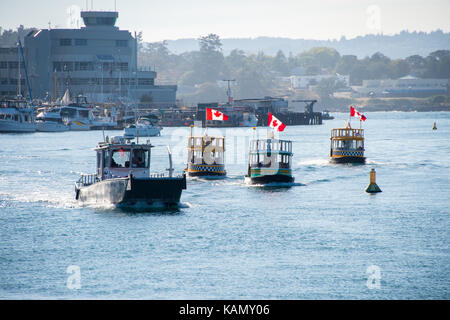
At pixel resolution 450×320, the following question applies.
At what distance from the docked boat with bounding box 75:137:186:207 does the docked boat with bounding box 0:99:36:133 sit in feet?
400

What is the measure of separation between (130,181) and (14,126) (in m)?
129

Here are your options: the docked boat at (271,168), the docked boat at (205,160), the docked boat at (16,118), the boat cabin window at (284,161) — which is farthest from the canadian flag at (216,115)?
the docked boat at (16,118)

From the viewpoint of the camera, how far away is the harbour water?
117ft

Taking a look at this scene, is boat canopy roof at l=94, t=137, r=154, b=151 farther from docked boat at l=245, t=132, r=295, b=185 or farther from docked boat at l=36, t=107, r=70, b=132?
docked boat at l=36, t=107, r=70, b=132

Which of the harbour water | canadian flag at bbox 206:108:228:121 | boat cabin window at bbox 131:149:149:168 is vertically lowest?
the harbour water

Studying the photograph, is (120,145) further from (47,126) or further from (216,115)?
(47,126)

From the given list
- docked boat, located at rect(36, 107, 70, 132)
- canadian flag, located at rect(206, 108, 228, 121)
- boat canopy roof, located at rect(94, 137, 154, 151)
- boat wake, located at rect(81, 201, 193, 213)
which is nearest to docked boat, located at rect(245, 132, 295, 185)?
canadian flag, located at rect(206, 108, 228, 121)

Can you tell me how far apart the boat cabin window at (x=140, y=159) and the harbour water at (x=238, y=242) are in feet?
10.6

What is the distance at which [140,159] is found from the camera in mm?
54188

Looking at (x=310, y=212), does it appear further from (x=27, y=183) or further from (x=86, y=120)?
(x=86, y=120)
